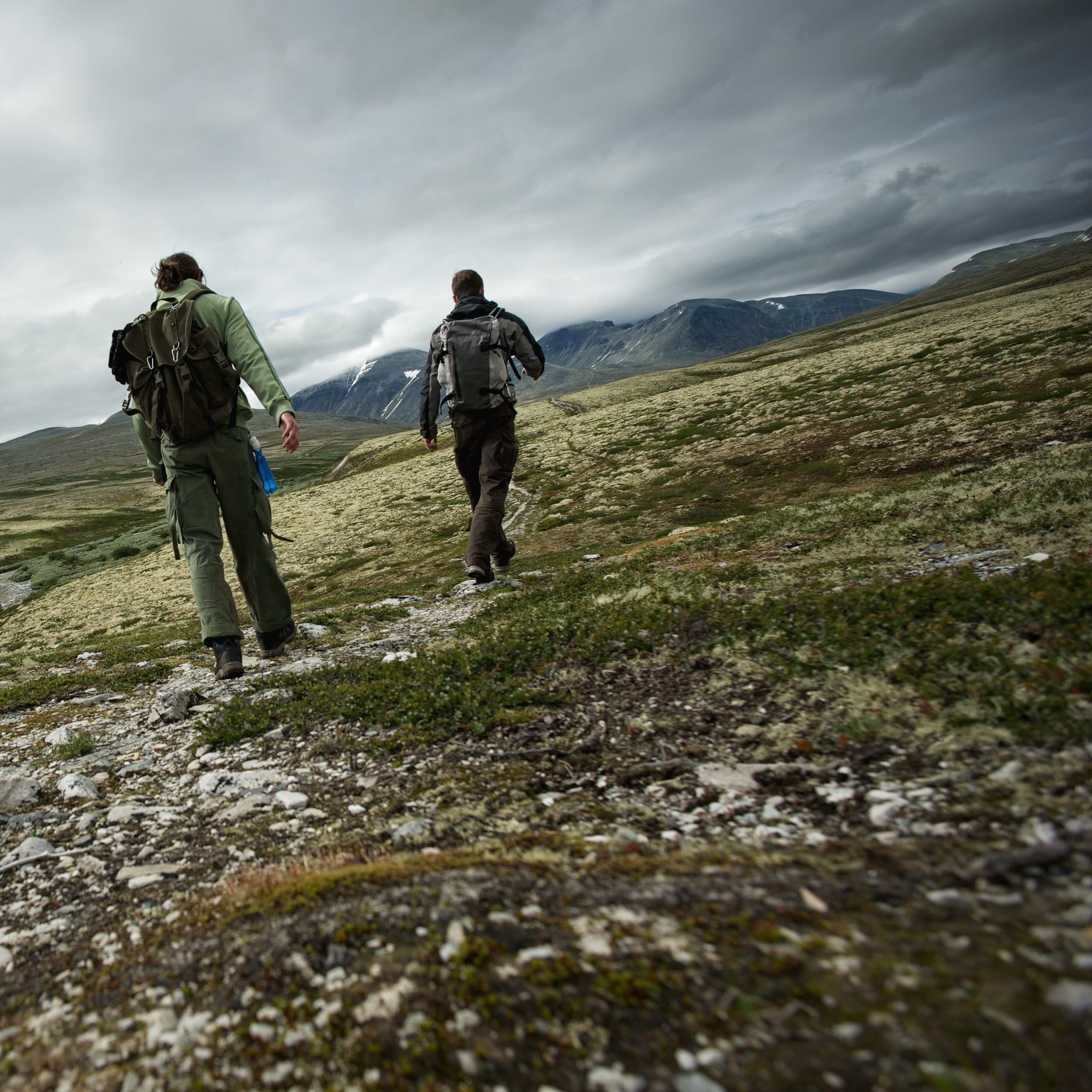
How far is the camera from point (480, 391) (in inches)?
439

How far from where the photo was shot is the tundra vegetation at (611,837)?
2025mm

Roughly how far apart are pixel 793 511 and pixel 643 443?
87.4 feet

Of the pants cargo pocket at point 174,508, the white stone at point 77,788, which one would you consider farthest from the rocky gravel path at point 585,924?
the pants cargo pocket at point 174,508

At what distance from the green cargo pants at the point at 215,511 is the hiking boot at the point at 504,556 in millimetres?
5080

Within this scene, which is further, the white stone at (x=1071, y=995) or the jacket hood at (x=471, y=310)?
the jacket hood at (x=471, y=310)

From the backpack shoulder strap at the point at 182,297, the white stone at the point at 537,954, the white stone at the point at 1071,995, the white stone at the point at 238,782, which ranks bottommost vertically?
the white stone at the point at 238,782

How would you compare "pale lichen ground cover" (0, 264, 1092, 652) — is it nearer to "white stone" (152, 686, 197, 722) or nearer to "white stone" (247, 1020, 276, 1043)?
"white stone" (152, 686, 197, 722)

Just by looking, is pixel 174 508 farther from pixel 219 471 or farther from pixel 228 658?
pixel 228 658

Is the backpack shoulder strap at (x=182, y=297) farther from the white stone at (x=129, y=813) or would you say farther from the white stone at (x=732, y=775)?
the white stone at (x=732, y=775)

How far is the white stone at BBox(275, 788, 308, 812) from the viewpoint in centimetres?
434

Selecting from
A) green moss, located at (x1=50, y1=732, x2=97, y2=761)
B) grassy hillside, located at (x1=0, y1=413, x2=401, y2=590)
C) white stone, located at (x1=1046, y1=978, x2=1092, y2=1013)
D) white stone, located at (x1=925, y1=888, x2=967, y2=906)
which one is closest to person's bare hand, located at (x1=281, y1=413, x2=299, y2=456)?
green moss, located at (x1=50, y1=732, x2=97, y2=761)

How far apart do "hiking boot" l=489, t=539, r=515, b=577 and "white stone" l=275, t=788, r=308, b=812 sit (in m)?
7.92

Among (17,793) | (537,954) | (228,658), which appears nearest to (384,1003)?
(537,954)

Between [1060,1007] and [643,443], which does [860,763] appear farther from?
[643,443]
